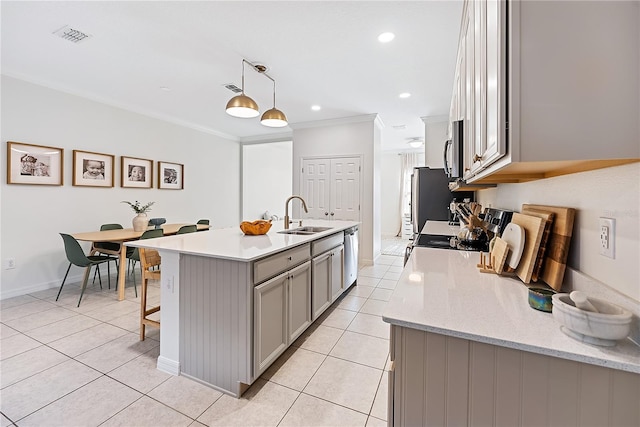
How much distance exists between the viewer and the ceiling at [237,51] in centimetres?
226

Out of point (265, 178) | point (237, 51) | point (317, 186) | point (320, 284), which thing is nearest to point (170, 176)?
point (317, 186)

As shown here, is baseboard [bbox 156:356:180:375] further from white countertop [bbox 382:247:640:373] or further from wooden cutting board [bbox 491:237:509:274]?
wooden cutting board [bbox 491:237:509:274]

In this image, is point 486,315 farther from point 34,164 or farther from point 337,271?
point 34,164

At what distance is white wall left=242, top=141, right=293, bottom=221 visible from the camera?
7.25 m

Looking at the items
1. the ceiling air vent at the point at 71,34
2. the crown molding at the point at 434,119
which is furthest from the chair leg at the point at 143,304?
the crown molding at the point at 434,119

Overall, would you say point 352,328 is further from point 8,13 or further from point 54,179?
point 54,179

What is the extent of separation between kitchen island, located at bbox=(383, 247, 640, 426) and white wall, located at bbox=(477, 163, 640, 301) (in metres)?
0.05

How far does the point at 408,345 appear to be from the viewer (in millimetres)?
857

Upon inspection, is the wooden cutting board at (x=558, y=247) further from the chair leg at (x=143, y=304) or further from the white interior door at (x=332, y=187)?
the white interior door at (x=332, y=187)

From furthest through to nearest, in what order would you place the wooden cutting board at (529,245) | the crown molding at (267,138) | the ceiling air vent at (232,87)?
1. the crown molding at (267,138)
2. the ceiling air vent at (232,87)
3. the wooden cutting board at (529,245)

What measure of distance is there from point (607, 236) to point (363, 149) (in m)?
4.44

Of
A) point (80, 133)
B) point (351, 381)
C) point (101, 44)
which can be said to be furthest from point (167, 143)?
point (351, 381)

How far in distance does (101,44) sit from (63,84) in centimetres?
155

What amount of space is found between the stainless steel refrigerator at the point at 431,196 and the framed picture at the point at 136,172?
14.9ft
